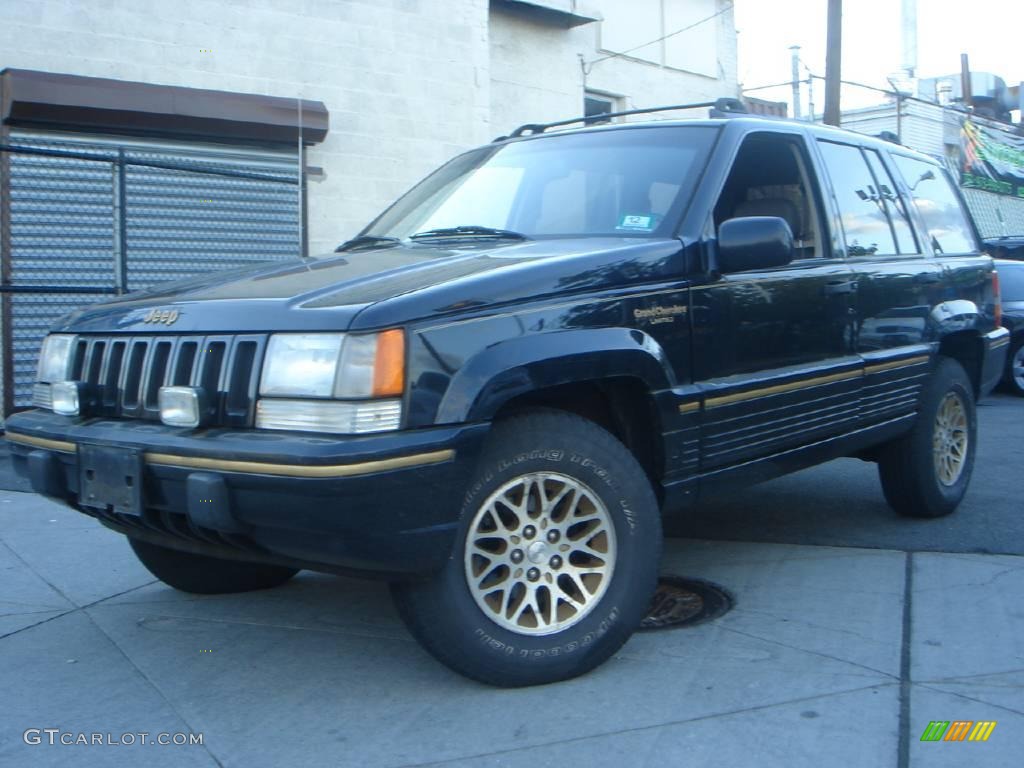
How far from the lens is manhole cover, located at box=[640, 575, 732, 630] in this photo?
4.32 meters

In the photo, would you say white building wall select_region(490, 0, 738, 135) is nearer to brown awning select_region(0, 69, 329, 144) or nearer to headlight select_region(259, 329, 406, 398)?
brown awning select_region(0, 69, 329, 144)

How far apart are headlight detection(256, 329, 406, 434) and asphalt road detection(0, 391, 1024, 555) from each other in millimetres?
2197

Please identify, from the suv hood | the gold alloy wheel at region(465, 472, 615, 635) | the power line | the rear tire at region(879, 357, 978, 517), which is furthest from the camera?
the power line

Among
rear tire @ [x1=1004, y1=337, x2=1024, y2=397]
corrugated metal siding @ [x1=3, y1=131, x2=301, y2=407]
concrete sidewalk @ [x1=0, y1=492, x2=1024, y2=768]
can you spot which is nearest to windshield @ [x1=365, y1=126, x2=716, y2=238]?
concrete sidewalk @ [x1=0, y1=492, x2=1024, y2=768]

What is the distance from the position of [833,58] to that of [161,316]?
15488mm

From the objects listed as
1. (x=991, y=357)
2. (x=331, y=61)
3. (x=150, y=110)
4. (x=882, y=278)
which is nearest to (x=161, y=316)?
(x=882, y=278)

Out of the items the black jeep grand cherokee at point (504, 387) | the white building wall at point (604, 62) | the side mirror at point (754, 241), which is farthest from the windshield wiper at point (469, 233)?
the white building wall at point (604, 62)

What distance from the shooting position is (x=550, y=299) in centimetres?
359

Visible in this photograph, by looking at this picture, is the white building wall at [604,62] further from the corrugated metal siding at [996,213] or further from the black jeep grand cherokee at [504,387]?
the corrugated metal siding at [996,213]

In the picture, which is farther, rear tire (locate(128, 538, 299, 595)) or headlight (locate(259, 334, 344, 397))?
rear tire (locate(128, 538, 299, 595))

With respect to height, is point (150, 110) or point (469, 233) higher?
point (150, 110)

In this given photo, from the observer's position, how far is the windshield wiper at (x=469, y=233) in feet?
14.4

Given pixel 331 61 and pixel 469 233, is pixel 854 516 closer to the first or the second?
pixel 469 233

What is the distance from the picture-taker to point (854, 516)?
20.1 feet
